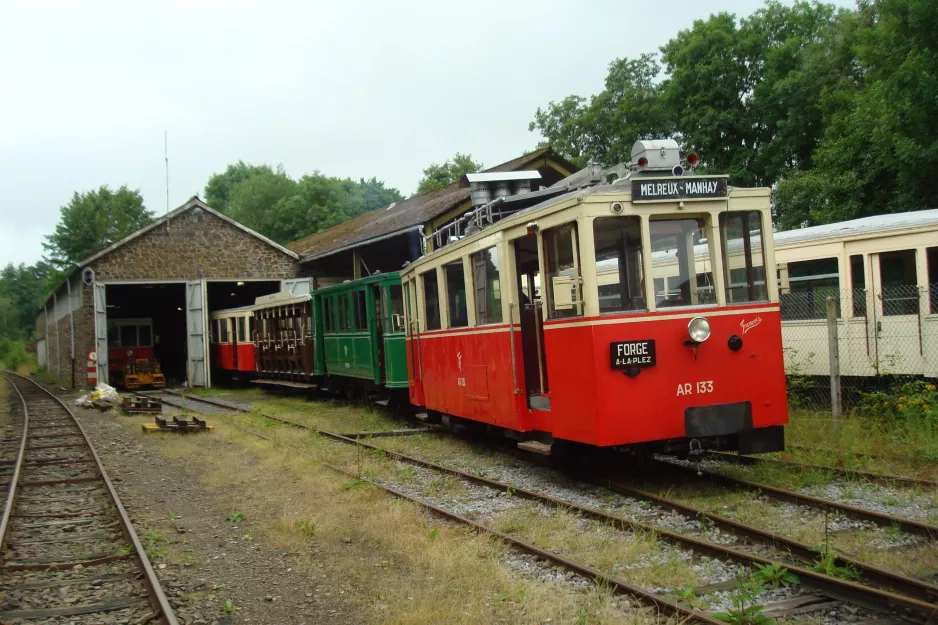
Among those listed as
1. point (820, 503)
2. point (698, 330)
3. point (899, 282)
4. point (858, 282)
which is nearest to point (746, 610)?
point (820, 503)

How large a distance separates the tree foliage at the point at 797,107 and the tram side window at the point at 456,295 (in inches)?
545

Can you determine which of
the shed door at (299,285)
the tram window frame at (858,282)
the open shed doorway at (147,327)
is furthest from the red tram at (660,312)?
the open shed doorway at (147,327)

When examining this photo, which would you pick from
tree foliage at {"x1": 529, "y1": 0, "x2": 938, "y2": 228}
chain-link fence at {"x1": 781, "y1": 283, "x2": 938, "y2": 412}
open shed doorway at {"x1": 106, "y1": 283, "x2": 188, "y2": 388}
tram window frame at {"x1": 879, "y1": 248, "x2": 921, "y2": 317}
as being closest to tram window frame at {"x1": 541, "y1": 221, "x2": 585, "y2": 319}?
chain-link fence at {"x1": 781, "y1": 283, "x2": 938, "y2": 412}

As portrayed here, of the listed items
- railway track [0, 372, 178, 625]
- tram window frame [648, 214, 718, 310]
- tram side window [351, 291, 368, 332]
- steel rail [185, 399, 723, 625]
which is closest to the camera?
steel rail [185, 399, 723, 625]

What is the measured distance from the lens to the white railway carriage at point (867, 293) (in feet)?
34.1

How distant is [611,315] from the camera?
6773 millimetres

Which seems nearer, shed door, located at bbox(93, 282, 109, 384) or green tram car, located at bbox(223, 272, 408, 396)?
green tram car, located at bbox(223, 272, 408, 396)

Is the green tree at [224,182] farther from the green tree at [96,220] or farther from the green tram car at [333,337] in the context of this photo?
the green tram car at [333,337]

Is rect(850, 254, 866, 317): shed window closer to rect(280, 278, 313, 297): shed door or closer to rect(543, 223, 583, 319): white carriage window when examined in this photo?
rect(543, 223, 583, 319): white carriage window

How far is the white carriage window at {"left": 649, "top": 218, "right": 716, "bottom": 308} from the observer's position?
702 cm

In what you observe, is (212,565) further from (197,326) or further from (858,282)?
(197,326)

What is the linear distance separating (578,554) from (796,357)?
7.93m

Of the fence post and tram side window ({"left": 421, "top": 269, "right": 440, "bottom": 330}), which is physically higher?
tram side window ({"left": 421, "top": 269, "right": 440, "bottom": 330})

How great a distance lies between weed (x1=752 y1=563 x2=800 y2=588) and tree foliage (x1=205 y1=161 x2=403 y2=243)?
170ft
